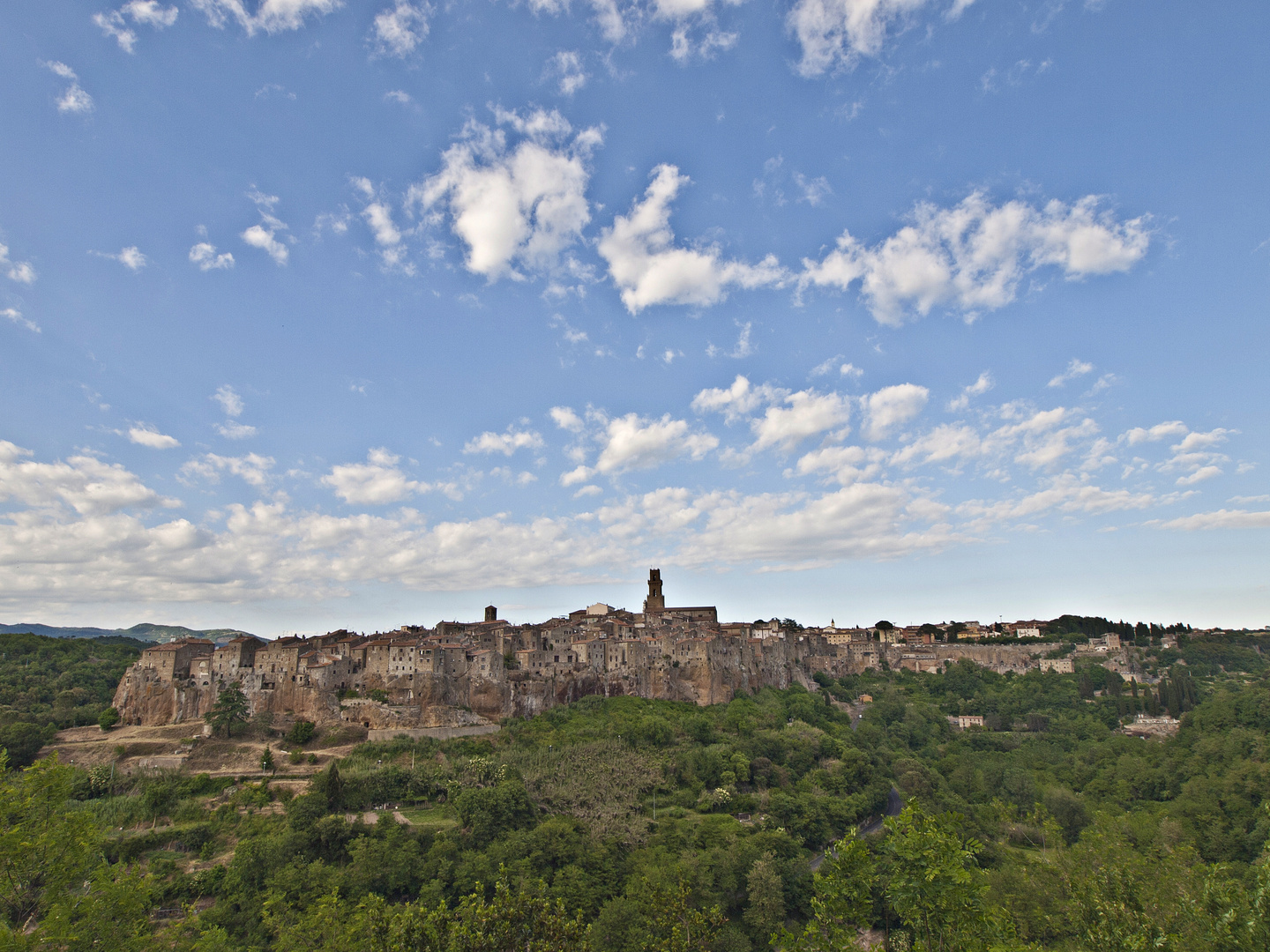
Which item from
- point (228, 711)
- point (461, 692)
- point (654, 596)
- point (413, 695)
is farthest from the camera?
point (654, 596)

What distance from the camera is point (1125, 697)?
269 ft

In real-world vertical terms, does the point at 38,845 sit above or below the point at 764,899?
above

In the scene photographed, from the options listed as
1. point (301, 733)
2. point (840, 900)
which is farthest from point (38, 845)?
point (301, 733)

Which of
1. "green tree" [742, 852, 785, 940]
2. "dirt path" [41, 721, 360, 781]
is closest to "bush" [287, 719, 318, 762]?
"dirt path" [41, 721, 360, 781]

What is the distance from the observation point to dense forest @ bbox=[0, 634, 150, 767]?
152 feet

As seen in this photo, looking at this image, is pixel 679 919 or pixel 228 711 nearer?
pixel 679 919

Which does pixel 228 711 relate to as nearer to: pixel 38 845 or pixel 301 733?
pixel 301 733

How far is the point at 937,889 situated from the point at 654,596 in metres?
94.9

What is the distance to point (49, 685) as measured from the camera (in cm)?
6081

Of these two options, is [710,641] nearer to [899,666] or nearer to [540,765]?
[540,765]

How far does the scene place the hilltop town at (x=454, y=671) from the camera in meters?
53.0

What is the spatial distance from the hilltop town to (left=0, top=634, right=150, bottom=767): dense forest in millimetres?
5279

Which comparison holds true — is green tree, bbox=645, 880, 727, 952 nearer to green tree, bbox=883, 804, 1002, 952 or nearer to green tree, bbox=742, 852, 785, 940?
green tree, bbox=742, 852, 785, 940

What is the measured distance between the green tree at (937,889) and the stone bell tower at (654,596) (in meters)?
90.9
